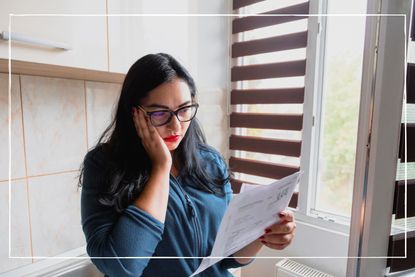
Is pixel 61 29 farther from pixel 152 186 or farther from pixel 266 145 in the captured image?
pixel 266 145

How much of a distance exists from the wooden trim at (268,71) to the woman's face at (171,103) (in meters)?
0.16

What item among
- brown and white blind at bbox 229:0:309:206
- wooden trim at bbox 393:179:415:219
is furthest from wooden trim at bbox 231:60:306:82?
wooden trim at bbox 393:179:415:219

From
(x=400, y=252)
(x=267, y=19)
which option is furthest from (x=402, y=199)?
(x=267, y=19)

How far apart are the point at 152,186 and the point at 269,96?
1.13 ft

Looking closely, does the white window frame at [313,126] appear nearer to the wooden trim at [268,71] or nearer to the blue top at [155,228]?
the wooden trim at [268,71]

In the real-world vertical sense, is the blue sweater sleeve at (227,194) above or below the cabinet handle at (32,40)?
below

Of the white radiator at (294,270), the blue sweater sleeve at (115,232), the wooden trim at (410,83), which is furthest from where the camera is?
the white radiator at (294,270)

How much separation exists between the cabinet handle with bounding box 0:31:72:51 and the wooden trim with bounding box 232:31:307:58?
387 mm

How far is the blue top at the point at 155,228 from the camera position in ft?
1.40

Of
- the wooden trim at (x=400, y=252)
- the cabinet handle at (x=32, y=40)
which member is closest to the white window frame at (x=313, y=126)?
the wooden trim at (x=400, y=252)

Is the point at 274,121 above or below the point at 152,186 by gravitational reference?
above

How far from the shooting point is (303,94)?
565mm

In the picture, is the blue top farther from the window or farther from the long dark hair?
the window

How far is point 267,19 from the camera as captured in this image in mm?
571
